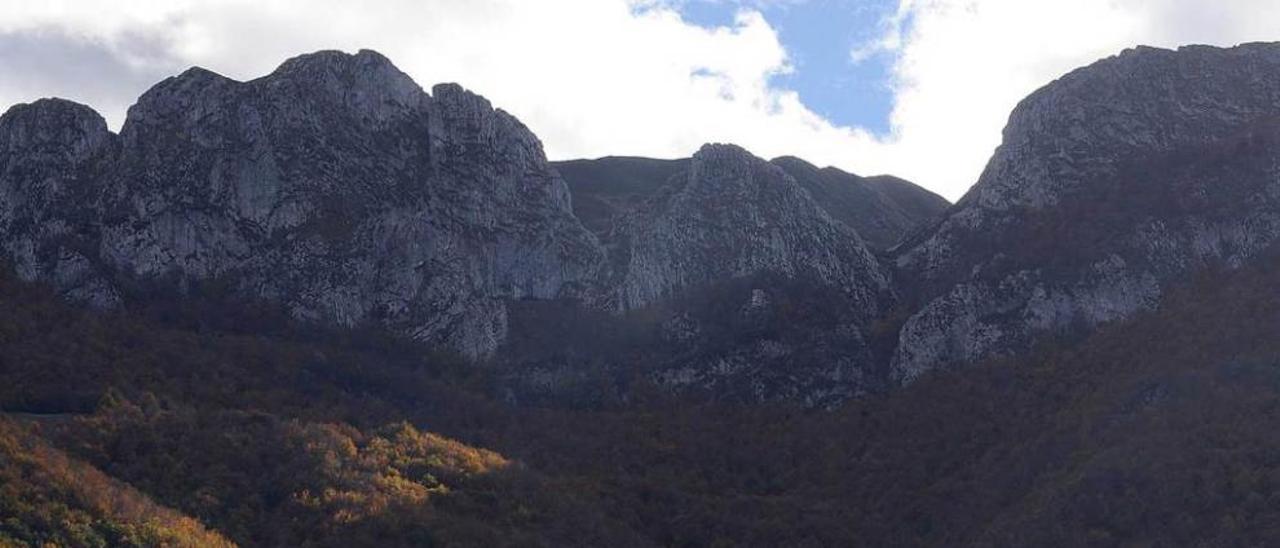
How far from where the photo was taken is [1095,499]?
290 feet

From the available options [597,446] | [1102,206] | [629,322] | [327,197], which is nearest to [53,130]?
[327,197]

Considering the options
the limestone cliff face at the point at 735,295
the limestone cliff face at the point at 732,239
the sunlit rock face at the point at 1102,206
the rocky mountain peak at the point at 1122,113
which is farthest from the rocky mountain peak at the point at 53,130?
the rocky mountain peak at the point at 1122,113

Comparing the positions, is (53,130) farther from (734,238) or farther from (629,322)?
(734,238)

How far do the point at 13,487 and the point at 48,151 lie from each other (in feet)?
201

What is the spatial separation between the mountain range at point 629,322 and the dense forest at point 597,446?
32 centimetres

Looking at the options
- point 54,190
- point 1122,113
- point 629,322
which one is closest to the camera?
point 629,322

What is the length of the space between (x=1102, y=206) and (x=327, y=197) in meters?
66.8

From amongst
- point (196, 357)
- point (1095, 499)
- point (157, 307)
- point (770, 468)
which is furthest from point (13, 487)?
point (1095, 499)

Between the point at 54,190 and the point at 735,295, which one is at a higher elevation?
the point at 54,190

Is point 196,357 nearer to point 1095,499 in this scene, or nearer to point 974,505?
point 974,505

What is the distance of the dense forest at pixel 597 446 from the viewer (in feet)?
284

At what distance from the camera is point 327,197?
130375 millimetres

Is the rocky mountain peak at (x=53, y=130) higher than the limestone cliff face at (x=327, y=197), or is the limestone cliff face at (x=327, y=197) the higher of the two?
the rocky mountain peak at (x=53, y=130)

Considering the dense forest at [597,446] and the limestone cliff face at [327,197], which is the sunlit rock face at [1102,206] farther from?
the limestone cliff face at [327,197]
